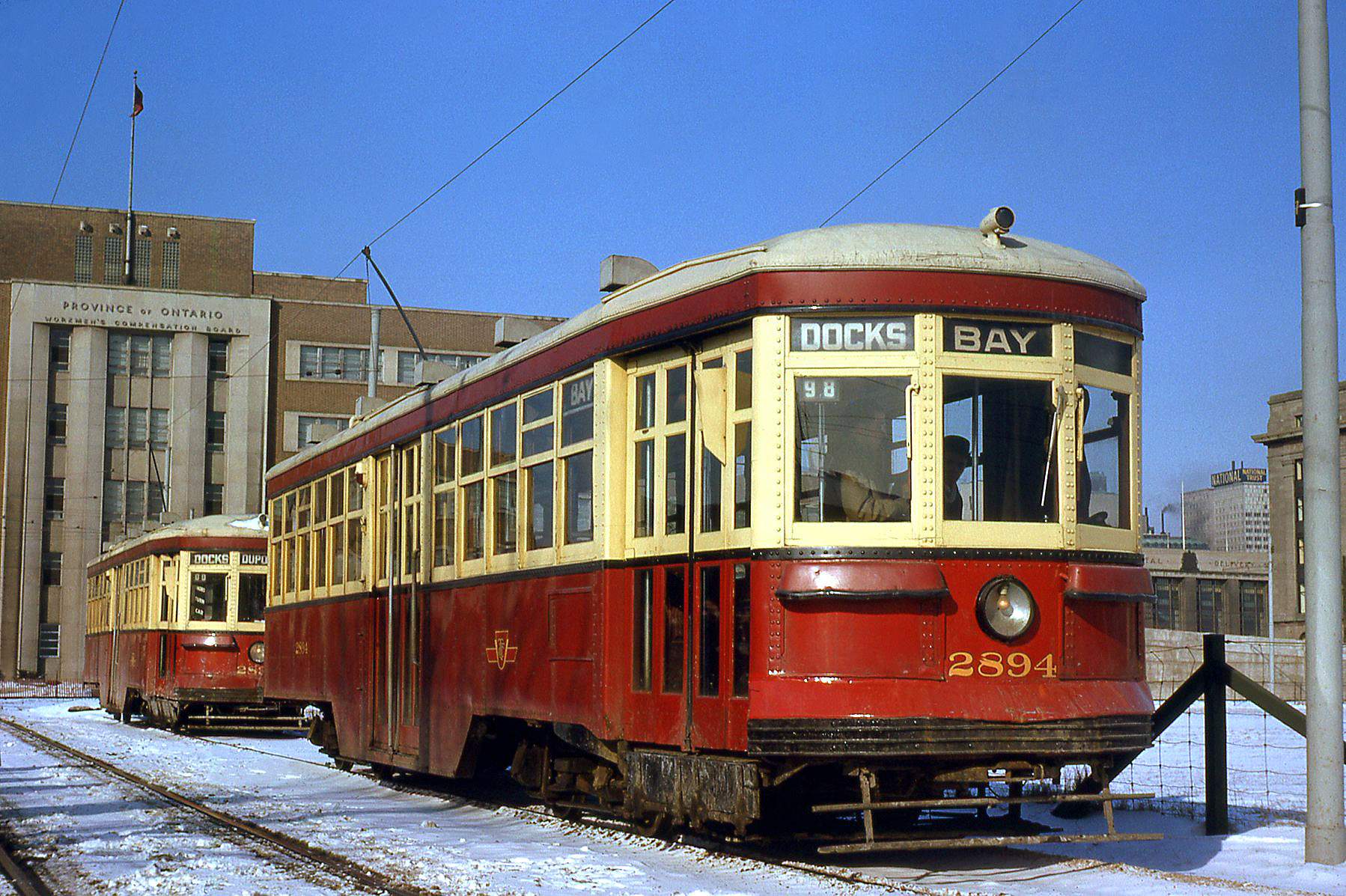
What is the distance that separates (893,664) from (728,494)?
1231 millimetres

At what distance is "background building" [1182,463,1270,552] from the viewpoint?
507 feet

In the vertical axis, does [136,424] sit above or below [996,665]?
above

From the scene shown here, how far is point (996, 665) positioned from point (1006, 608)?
0.28 meters

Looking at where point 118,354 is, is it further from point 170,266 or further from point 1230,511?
point 1230,511

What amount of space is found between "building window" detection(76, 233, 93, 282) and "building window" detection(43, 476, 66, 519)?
749 centimetres

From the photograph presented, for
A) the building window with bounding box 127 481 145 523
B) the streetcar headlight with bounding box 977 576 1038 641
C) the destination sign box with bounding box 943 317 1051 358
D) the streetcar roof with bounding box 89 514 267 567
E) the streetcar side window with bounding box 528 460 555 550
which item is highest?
the building window with bounding box 127 481 145 523

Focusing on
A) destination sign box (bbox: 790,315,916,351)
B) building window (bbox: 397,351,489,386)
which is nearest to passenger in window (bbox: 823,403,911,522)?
destination sign box (bbox: 790,315,916,351)

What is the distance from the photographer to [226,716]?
2412 centimetres

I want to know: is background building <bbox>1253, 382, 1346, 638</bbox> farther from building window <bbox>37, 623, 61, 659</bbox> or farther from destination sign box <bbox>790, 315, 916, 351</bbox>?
destination sign box <bbox>790, 315, 916, 351</bbox>

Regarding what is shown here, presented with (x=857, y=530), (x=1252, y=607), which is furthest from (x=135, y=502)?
(x=857, y=530)

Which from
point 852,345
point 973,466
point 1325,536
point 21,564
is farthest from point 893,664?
point 21,564

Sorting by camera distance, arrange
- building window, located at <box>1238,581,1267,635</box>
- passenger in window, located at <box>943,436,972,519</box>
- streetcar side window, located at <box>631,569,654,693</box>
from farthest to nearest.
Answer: building window, located at <box>1238,581,1267,635</box> → streetcar side window, located at <box>631,569,654,693</box> → passenger in window, located at <box>943,436,972,519</box>

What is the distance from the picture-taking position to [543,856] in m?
8.70

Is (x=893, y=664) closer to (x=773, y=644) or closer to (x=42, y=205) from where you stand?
(x=773, y=644)
